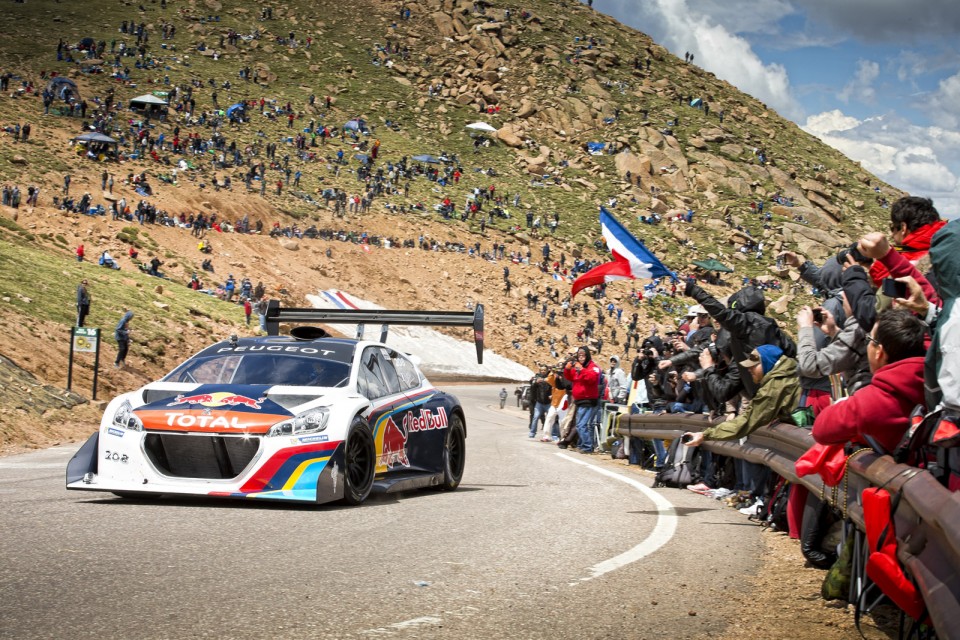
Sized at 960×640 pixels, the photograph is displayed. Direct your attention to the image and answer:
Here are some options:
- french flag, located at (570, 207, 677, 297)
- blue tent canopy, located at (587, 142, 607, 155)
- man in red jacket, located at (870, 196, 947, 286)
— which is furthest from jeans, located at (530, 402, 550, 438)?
blue tent canopy, located at (587, 142, 607, 155)

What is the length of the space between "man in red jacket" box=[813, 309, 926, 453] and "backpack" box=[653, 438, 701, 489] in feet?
24.6

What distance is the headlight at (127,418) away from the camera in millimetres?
9258

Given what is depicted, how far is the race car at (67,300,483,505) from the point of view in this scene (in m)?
9.06

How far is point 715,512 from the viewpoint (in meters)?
10.8

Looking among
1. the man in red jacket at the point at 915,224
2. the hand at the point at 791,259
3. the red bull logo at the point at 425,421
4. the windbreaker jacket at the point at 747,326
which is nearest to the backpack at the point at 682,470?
the red bull logo at the point at 425,421

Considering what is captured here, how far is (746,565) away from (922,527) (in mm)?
3104

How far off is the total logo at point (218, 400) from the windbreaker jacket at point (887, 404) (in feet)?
16.6

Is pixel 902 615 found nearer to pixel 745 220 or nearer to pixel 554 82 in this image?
pixel 745 220

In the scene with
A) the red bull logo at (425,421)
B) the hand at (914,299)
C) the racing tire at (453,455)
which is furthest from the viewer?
the racing tire at (453,455)

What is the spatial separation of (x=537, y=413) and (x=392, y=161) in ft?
222

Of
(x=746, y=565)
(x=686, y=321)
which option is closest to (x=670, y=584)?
(x=746, y=565)

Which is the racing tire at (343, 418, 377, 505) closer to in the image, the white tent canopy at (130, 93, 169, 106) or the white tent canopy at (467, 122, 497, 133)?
the white tent canopy at (130, 93, 169, 106)

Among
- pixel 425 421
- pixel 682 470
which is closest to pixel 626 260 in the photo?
pixel 682 470

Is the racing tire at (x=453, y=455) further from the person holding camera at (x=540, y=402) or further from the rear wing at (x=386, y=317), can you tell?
the person holding camera at (x=540, y=402)
